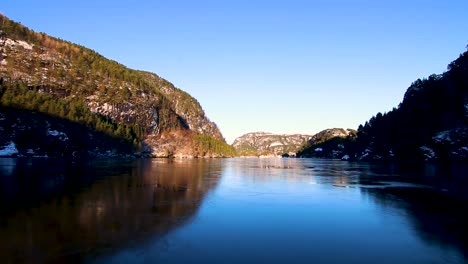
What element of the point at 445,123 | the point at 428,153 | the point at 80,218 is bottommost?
the point at 80,218

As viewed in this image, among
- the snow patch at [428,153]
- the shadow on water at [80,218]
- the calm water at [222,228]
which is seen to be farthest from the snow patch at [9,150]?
the snow patch at [428,153]

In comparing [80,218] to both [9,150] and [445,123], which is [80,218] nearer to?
[9,150]

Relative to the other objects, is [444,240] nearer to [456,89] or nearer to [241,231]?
[241,231]

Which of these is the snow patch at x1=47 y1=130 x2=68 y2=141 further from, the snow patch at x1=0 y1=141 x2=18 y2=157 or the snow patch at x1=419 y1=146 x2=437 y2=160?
the snow patch at x1=419 y1=146 x2=437 y2=160

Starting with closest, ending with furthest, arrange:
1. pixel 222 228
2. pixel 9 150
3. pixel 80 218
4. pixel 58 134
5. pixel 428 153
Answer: pixel 222 228, pixel 80 218, pixel 9 150, pixel 58 134, pixel 428 153

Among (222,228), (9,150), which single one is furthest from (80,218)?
(9,150)

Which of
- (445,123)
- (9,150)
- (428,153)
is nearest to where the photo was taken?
(9,150)

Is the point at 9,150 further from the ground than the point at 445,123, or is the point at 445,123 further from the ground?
the point at 445,123

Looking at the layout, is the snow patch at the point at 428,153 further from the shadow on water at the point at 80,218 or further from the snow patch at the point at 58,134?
the snow patch at the point at 58,134

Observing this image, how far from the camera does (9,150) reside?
480 feet

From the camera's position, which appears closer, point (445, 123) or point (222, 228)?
point (222, 228)

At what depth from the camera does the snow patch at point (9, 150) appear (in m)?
144

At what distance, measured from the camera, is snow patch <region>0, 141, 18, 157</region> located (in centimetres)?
14450

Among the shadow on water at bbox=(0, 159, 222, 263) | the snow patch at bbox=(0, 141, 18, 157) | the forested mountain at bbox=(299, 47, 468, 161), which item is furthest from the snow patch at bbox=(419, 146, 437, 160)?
the snow patch at bbox=(0, 141, 18, 157)
